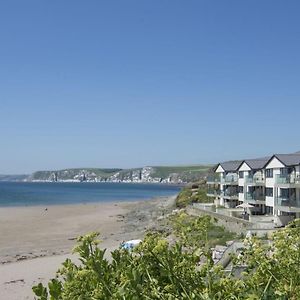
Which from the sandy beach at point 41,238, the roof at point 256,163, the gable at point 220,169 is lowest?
the sandy beach at point 41,238

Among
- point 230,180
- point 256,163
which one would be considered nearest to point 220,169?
point 230,180

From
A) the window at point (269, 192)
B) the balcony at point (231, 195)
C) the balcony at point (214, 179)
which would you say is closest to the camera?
the window at point (269, 192)

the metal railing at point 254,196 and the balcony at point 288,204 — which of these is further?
the metal railing at point 254,196

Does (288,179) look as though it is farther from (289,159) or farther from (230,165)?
(230,165)

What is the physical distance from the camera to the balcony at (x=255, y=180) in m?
47.8

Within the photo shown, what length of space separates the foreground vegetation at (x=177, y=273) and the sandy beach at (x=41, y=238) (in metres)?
7.05

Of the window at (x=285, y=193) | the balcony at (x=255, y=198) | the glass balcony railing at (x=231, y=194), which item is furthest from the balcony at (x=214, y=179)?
the window at (x=285, y=193)

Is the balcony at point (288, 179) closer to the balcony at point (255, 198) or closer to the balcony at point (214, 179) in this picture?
the balcony at point (255, 198)

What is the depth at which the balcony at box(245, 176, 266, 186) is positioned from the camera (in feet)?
157

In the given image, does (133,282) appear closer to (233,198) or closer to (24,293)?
(24,293)

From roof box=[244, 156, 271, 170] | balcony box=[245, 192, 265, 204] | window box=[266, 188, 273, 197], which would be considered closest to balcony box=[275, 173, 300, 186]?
window box=[266, 188, 273, 197]

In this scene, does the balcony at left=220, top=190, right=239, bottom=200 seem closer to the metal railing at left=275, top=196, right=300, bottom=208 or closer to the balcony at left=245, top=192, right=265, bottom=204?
the balcony at left=245, top=192, right=265, bottom=204

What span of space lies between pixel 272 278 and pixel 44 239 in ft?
154

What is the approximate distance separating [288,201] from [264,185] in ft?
27.7
